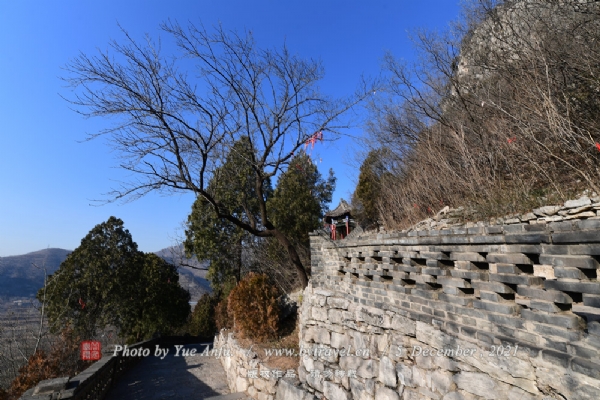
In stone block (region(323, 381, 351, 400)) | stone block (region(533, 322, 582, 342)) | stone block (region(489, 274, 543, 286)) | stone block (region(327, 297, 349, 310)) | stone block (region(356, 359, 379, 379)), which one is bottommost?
stone block (region(323, 381, 351, 400))

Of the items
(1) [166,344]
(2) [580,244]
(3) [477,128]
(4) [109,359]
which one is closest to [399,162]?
(3) [477,128]

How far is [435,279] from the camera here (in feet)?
9.27

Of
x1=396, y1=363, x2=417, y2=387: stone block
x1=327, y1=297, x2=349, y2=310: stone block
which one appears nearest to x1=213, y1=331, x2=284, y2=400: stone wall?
x1=327, y1=297, x2=349, y2=310: stone block

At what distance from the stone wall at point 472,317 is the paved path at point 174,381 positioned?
158 inches

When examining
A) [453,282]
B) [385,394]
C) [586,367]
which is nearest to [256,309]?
[385,394]

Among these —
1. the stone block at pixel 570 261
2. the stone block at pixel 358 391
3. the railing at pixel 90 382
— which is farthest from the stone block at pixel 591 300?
the railing at pixel 90 382

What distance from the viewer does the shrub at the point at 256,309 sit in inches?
282

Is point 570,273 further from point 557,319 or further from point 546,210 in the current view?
point 546,210

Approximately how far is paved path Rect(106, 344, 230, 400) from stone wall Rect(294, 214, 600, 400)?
4.02 meters

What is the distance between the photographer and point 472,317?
242 centimetres

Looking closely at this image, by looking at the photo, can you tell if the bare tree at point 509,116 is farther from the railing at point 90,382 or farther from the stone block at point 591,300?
the railing at point 90,382

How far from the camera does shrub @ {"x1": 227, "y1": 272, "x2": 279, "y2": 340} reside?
716 cm

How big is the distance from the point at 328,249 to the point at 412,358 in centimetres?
254

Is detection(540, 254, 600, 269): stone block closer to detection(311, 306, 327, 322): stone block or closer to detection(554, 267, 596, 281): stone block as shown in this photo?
detection(554, 267, 596, 281): stone block
